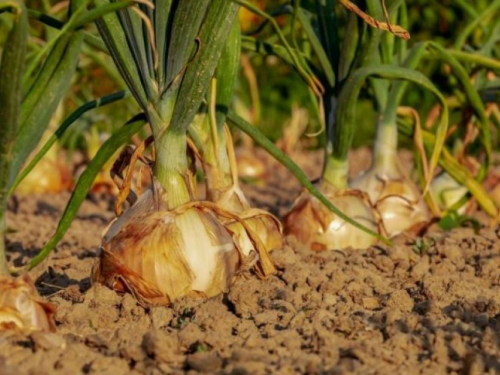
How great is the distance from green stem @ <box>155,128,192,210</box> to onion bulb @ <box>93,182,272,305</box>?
3 cm

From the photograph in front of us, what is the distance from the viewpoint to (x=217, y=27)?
2219 millimetres

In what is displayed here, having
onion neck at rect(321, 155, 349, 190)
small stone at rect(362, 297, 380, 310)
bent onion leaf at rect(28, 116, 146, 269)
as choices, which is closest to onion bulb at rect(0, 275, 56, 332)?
bent onion leaf at rect(28, 116, 146, 269)

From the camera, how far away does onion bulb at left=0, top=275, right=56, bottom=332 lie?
193 centimetres

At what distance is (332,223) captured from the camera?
290 cm

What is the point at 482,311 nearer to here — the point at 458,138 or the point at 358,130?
the point at 458,138

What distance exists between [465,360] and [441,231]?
1.40 m

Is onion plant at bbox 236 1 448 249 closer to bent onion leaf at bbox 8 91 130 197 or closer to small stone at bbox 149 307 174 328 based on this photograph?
bent onion leaf at bbox 8 91 130 197

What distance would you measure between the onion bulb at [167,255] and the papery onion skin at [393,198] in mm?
888

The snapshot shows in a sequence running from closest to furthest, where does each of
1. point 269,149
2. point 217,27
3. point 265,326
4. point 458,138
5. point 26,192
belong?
point 265,326 < point 217,27 < point 269,149 < point 458,138 < point 26,192

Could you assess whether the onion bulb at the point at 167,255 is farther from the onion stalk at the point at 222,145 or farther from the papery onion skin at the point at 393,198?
the papery onion skin at the point at 393,198

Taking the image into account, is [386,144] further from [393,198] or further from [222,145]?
[222,145]

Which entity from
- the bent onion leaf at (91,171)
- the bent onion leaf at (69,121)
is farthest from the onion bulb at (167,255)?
the bent onion leaf at (69,121)

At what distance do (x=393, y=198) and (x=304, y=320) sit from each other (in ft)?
3.61

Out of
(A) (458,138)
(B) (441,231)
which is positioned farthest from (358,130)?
(B) (441,231)
